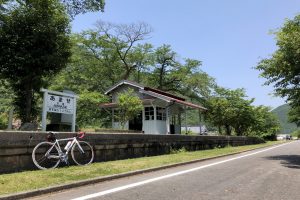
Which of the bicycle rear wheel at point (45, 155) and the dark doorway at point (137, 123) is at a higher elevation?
the dark doorway at point (137, 123)

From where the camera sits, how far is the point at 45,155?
10.4m

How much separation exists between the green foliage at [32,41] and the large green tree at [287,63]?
10.1 m

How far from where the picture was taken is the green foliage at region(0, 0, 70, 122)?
1684 cm

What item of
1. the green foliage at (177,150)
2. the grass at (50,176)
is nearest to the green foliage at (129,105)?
the green foliage at (177,150)

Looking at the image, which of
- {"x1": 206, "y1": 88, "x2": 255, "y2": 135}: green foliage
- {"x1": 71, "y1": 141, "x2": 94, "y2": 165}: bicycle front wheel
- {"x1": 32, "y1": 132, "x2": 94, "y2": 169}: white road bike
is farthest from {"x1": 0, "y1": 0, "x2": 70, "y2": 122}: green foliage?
{"x1": 206, "y1": 88, "x2": 255, "y2": 135}: green foliage

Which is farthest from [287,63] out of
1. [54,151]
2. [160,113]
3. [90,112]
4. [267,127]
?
[267,127]

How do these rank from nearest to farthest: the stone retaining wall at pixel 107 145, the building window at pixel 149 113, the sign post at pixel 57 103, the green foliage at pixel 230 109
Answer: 1. the stone retaining wall at pixel 107 145
2. the sign post at pixel 57 103
3. the building window at pixel 149 113
4. the green foliage at pixel 230 109

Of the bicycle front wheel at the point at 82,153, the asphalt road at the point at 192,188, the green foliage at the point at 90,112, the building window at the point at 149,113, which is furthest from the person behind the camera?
the green foliage at the point at 90,112

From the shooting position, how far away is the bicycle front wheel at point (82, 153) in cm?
1160

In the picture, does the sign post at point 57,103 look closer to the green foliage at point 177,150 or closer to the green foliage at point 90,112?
the green foliage at point 177,150

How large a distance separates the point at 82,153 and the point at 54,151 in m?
1.30

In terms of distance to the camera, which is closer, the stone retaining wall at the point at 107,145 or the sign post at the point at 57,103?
the stone retaining wall at the point at 107,145

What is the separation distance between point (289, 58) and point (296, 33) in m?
1.27

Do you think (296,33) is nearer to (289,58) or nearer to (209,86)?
(289,58)
